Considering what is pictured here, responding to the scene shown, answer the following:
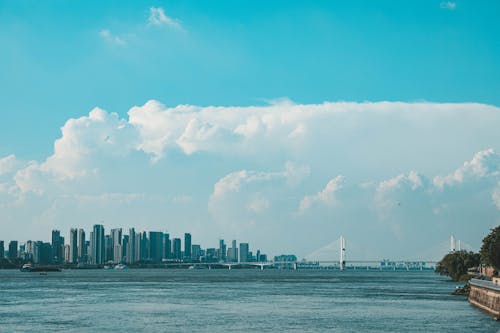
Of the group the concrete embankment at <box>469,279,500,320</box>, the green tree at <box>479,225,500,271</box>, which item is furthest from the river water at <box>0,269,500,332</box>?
the green tree at <box>479,225,500,271</box>

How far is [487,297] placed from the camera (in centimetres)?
Answer: 8906

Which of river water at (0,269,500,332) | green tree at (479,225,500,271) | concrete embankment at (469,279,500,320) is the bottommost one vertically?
river water at (0,269,500,332)

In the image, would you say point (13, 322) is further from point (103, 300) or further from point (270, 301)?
point (270, 301)

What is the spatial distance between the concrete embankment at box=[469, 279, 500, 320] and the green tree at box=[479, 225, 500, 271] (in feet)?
76.8

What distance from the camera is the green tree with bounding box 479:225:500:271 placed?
12650 centimetres

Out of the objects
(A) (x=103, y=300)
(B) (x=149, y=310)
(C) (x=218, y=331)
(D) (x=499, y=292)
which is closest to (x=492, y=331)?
(D) (x=499, y=292)

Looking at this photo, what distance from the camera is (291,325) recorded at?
73.8m

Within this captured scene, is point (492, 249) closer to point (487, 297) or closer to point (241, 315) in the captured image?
point (487, 297)

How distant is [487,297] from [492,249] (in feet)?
134

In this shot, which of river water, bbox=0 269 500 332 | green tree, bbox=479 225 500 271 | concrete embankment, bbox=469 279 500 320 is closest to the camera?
river water, bbox=0 269 500 332

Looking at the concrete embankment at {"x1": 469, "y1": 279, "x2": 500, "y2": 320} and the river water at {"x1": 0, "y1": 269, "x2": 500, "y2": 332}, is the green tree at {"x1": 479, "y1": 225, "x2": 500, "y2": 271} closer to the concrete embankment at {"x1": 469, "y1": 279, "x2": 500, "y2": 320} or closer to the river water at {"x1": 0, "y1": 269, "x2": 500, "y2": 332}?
the river water at {"x1": 0, "y1": 269, "x2": 500, "y2": 332}

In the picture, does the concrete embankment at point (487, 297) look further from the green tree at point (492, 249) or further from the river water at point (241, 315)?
the green tree at point (492, 249)

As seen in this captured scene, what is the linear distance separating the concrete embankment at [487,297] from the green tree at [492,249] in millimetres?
23404

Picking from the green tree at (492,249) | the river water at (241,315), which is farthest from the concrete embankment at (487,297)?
the green tree at (492,249)
